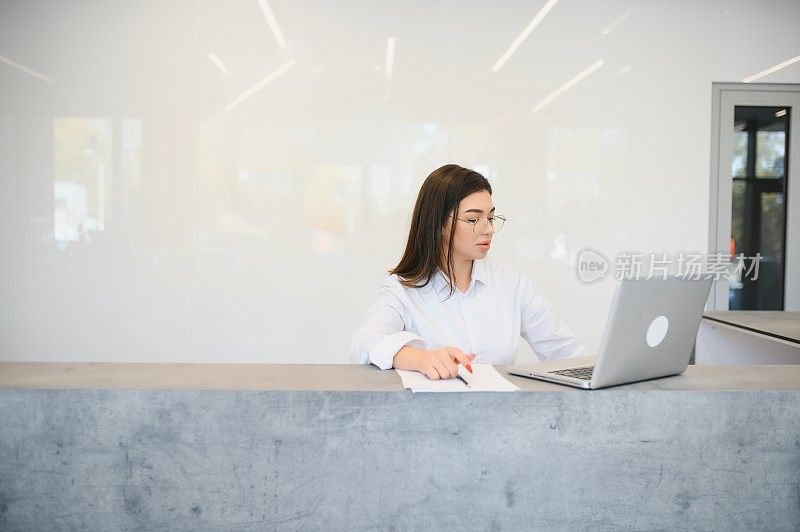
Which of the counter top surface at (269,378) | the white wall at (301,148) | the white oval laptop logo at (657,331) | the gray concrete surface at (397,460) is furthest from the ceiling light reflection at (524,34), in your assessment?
the gray concrete surface at (397,460)

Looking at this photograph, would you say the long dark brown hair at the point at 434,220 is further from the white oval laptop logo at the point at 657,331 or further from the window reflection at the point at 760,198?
the window reflection at the point at 760,198

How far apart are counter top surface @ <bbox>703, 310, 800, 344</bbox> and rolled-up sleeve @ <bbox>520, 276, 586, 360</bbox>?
96cm

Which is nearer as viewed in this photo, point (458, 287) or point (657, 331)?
point (657, 331)

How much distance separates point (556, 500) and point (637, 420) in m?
0.25

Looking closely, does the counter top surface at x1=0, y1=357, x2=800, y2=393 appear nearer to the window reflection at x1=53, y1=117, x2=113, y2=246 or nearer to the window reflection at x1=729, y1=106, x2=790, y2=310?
the window reflection at x1=53, y1=117, x2=113, y2=246

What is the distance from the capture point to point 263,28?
176 inches

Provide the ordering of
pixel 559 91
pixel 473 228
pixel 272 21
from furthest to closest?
pixel 559 91, pixel 272 21, pixel 473 228

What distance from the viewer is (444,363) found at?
1.59 meters

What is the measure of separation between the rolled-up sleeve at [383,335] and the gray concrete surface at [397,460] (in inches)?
11.2

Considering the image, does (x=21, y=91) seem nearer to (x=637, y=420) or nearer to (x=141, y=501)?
(x=141, y=501)

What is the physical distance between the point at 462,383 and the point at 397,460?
0.23 m

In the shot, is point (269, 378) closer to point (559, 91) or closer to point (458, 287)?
point (458, 287)

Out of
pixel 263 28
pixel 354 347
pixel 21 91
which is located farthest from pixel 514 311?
pixel 21 91
